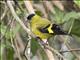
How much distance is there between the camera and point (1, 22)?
8.41ft

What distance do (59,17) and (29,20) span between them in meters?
0.36

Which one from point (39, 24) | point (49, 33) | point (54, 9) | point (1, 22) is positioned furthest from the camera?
point (54, 9)

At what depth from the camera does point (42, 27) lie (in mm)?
2148

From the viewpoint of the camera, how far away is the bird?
1.96m

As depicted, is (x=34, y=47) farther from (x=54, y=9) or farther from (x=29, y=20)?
(x=54, y=9)

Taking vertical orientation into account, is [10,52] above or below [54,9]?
below

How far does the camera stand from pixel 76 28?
2.26m

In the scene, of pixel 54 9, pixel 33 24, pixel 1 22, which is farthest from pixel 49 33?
pixel 54 9

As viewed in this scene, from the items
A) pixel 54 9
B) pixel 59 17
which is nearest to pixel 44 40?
pixel 59 17

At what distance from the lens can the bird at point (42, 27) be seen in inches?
77.2

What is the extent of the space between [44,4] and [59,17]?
42 cm

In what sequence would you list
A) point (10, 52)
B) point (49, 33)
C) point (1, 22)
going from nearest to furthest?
1. point (49, 33)
2. point (10, 52)
3. point (1, 22)

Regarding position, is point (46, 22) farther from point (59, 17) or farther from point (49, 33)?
point (59, 17)

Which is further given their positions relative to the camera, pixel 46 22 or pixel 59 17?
pixel 59 17
